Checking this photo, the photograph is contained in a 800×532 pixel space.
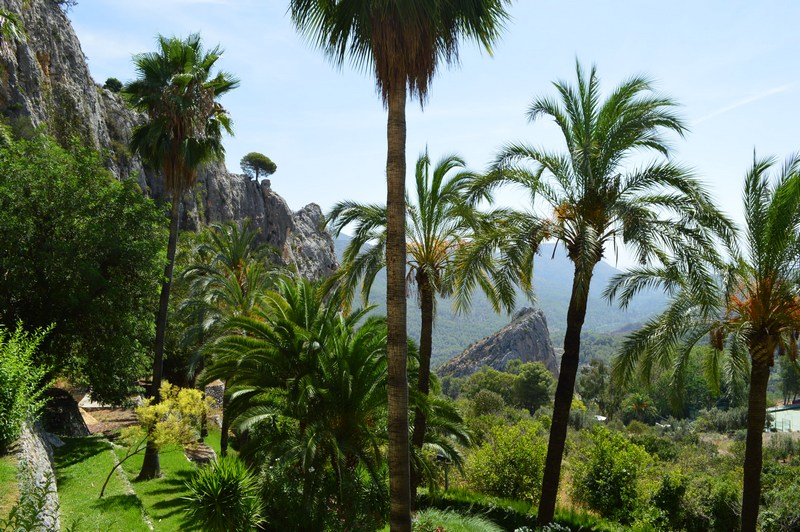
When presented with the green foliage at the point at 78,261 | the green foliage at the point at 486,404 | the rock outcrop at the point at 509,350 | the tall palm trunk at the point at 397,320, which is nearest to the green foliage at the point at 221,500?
the tall palm trunk at the point at 397,320

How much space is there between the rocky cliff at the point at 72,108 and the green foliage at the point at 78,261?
262 centimetres

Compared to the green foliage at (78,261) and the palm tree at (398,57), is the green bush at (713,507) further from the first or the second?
the green foliage at (78,261)

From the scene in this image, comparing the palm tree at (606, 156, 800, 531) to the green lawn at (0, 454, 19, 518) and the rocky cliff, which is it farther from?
the rocky cliff

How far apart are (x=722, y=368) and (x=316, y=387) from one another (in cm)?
1058

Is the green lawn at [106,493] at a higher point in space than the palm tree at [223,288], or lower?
lower

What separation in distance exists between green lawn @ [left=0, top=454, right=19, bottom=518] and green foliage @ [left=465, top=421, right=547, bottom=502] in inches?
593

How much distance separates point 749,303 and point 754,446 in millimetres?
3136

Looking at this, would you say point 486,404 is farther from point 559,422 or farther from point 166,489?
point 559,422

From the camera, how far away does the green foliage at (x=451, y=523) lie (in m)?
12.2

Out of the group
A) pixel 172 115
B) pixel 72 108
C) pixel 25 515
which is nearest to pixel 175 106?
pixel 172 115

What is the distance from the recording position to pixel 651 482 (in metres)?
19.5

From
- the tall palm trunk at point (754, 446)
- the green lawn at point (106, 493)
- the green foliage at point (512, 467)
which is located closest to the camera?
the green lawn at point (106, 493)

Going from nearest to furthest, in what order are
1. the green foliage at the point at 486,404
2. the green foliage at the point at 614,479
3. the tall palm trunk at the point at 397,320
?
the tall palm trunk at the point at 397,320, the green foliage at the point at 614,479, the green foliage at the point at 486,404

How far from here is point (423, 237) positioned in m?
15.5
